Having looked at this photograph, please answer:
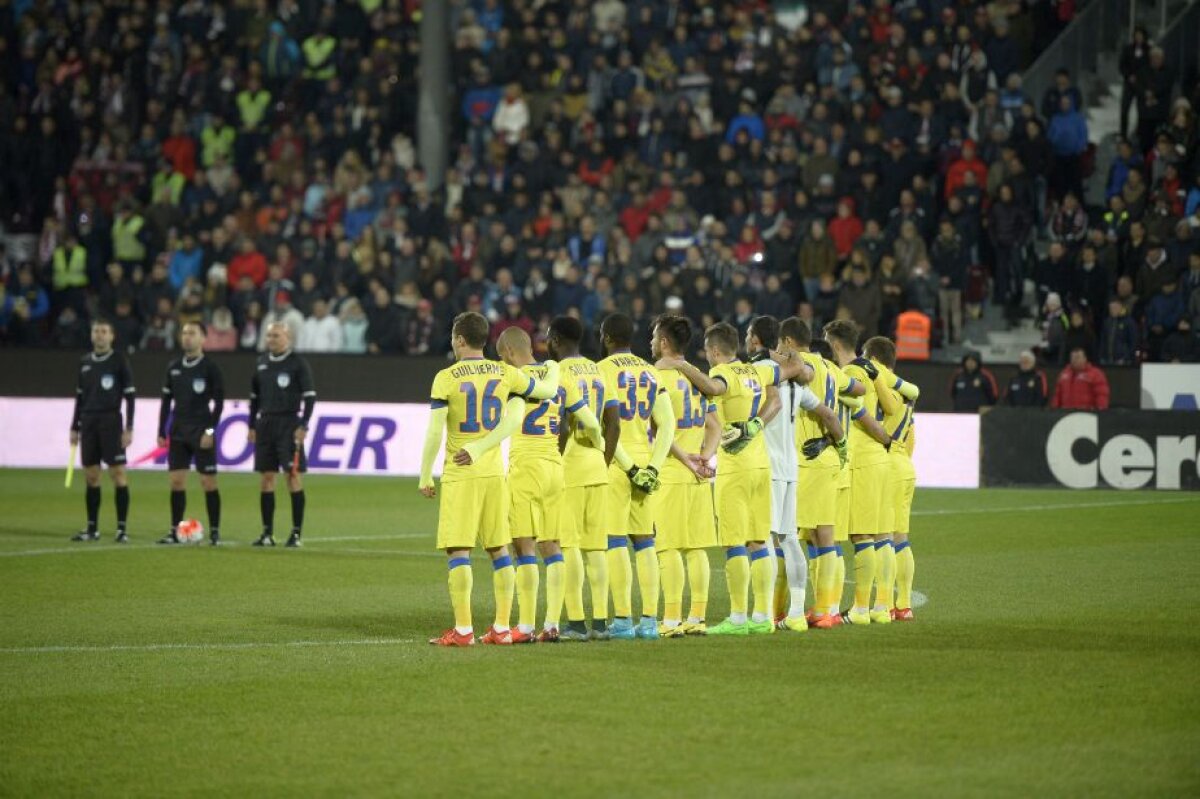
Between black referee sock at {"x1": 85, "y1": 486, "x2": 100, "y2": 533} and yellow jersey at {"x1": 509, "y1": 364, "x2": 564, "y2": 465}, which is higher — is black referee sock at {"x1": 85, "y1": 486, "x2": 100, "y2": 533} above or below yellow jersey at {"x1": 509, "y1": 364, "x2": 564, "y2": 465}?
below

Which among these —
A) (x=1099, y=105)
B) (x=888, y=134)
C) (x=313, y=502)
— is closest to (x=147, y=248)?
(x=313, y=502)

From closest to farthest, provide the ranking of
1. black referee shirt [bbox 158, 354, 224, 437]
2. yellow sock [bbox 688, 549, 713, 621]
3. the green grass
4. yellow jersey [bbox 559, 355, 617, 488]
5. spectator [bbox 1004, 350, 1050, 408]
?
the green grass < yellow jersey [bbox 559, 355, 617, 488] < yellow sock [bbox 688, 549, 713, 621] < black referee shirt [bbox 158, 354, 224, 437] < spectator [bbox 1004, 350, 1050, 408]

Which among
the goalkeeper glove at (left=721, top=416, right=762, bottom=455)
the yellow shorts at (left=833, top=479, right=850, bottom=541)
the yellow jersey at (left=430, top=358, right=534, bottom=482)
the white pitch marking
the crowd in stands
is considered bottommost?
the white pitch marking

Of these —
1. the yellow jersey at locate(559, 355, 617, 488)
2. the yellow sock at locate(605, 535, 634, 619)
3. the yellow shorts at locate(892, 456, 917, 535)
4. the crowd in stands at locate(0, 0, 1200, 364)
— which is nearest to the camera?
the yellow jersey at locate(559, 355, 617, 488)

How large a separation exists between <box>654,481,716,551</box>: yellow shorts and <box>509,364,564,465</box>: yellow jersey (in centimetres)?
79

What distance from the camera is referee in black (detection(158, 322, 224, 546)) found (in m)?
18.3

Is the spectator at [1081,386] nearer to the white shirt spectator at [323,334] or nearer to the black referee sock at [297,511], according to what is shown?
the black referee sock at [297,511]

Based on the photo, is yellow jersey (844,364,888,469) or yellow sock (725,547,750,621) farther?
yellow jersey (844,364,888,469)

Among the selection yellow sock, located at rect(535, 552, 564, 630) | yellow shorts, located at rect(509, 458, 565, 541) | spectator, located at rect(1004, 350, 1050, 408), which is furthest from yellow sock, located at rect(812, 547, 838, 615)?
spectator, located at rect(1004, 350, 1050, 408)

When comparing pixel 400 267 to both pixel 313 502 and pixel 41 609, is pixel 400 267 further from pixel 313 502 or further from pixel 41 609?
pixel 41 609

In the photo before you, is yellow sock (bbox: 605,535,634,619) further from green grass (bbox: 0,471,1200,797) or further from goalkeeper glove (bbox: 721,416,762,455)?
goalkeeper glove (bbox: 721,416,762,455)

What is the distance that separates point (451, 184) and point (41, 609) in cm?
1789

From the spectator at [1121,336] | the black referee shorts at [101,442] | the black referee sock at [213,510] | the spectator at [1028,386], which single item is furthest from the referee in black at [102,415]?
the spectator at [1121,336]

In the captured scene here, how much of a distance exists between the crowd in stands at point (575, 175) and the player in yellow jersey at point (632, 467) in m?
14.3
